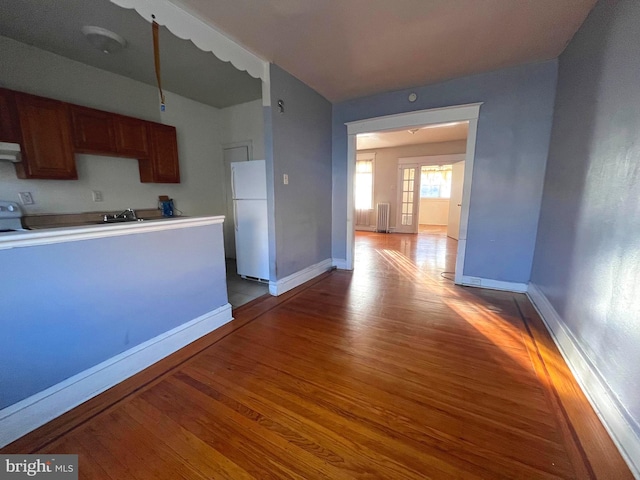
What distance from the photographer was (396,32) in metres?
2.14

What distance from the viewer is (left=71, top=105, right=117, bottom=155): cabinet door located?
2527mm

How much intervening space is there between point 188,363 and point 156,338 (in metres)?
0.30

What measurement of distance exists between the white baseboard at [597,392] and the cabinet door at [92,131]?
179 inches

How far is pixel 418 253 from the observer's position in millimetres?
5043

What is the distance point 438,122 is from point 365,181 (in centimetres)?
500

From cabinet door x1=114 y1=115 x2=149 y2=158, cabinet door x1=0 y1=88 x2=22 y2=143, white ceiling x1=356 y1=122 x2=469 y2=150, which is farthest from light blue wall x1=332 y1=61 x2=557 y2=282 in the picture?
cabinet door x1=0 y1=88 x2=22 y2=143

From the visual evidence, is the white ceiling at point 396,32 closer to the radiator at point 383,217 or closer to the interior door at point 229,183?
the interior door at point 229,183

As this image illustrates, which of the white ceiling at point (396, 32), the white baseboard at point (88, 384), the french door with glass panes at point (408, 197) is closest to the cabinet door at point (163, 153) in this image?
the white ceiling at point (396, 32)

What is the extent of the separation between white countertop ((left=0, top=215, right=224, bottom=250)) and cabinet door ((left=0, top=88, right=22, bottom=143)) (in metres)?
1.68

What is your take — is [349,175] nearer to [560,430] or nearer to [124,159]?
[124,159]

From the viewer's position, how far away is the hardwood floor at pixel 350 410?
1.08 meters

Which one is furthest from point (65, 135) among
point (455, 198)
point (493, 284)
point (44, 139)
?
point (455, 198)

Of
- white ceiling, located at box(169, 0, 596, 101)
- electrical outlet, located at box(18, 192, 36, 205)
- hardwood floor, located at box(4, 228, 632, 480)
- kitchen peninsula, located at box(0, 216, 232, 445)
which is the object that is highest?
white ceiling, located at box(169, 0, 596, 101)

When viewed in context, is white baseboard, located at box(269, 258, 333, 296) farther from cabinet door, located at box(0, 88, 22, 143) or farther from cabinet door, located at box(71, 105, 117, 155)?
cabinet door, located at box(0, 88, 22, 143)
